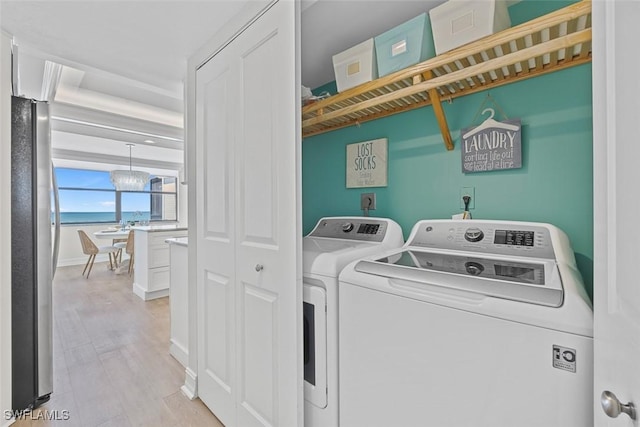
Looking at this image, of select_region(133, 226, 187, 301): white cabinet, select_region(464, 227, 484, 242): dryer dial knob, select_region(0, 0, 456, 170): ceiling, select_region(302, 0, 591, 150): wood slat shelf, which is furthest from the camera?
select_region(133, 226, 187, 301): white cabinet

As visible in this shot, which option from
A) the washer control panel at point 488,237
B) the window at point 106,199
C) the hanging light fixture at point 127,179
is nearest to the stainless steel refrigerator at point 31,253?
the washer control panel at point 488,237

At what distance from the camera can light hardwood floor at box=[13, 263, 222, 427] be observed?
1.71 metres

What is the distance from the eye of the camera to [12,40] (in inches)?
68.0

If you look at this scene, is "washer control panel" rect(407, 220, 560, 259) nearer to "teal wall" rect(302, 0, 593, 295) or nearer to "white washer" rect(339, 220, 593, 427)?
"white washer" rect(339, 220, 593, 427)

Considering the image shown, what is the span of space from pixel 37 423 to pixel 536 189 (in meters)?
2.90

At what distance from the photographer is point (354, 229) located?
1.90 meters

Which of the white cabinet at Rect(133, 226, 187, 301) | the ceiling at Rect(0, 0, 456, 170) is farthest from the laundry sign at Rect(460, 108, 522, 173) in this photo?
the white cabinet at Rect(133, 226, 187, 301)

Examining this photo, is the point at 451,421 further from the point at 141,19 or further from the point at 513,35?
the point at 141,19

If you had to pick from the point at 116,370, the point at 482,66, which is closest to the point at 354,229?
the point at 482,66

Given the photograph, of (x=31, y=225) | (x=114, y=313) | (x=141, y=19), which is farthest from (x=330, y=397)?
(x=114, y=313)

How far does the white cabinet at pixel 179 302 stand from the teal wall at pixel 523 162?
155 centimetres
